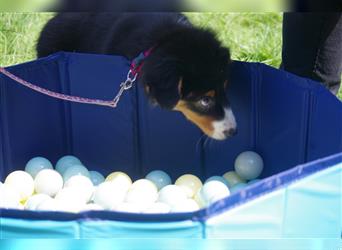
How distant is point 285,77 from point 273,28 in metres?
1.85

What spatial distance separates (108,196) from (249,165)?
0.67 meters

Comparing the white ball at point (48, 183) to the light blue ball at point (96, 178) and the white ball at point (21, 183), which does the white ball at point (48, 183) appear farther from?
the light blue ball at point (96, 178)

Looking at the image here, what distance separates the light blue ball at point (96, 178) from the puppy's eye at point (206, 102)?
60 centimetres

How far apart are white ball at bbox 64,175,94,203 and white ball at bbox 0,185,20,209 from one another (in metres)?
0.23

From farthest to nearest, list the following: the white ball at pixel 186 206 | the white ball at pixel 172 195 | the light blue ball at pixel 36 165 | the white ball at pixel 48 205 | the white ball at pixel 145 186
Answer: the light blue ball at pixel 36 165 → the white ball at pixel 145 186 → the white ball at pixel 172 195 → the white ball at pixel 186 206 → the white ball at pixel 48 205

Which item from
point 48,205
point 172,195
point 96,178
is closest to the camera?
point 48,205

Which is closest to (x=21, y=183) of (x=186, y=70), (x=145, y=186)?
(x=145, y=186)

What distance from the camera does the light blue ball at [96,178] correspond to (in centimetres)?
271

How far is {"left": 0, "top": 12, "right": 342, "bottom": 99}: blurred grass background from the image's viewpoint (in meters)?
3.92

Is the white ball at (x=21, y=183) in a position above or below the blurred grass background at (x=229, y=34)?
below

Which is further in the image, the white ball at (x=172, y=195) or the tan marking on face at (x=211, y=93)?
the tan marking on face at (x=211, y=93)

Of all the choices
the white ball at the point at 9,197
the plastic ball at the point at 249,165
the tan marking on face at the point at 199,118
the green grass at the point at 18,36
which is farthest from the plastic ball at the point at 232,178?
the green grass at the point at 18,36

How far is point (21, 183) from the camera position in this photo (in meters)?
2.54

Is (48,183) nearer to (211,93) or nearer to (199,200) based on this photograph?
(199,200)
